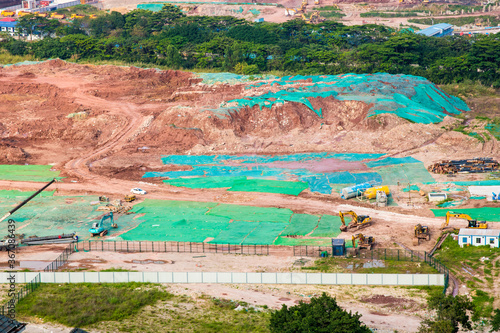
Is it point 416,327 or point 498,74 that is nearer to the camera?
point 416,327

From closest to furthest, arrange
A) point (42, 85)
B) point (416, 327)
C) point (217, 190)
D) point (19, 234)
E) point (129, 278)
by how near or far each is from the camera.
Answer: point (416, 327) < point (129, 278) < point (19, 234) < point (217, 190) < point (42, 85)

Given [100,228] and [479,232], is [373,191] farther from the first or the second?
[100,228]

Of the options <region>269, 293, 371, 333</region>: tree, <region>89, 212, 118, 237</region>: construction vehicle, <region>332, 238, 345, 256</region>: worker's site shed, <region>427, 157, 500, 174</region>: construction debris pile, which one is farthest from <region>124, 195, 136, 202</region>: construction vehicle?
<region>427, 157, 500, 174</region>: construction debris pile

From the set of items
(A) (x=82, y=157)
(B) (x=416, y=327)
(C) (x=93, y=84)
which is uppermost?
(C) (x=93, y=84)

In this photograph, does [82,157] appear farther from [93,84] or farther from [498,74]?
[498,74]

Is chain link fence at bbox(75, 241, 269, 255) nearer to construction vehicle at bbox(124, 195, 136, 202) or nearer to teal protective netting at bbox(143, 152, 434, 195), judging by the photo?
construction vehicle at bbox(124, 195, 136, 202)

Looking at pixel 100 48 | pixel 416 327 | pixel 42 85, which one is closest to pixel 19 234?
pixel 416 327

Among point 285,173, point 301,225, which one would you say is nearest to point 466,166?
point 285,173
